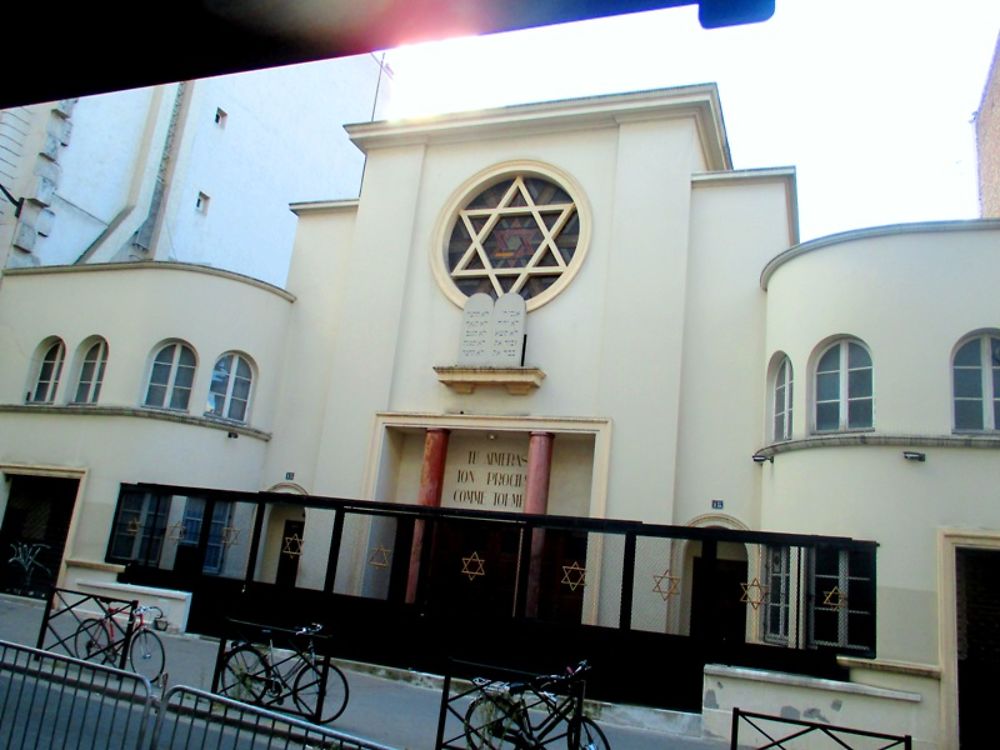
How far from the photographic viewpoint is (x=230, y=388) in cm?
1920

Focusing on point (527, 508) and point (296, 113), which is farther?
point (296, 113)

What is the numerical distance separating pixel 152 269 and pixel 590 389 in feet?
32.9

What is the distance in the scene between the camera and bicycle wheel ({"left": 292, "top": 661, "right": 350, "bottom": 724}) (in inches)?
372

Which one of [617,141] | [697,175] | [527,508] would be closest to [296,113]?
[617,141]

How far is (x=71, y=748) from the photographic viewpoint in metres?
7.53

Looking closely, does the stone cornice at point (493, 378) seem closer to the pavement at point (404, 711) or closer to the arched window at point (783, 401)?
the arched window at point (783, 401)

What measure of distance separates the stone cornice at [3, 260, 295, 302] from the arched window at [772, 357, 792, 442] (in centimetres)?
1109

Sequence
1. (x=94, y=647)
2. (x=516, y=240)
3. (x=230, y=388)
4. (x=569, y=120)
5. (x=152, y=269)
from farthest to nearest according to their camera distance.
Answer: (x=230, y=388)
(x=152, y=269)
(x=516, y=240)
(x=569, y=120)
(x=94, y=647)

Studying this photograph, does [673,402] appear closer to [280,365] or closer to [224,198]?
[280,365]

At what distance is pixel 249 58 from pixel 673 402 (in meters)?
13.3

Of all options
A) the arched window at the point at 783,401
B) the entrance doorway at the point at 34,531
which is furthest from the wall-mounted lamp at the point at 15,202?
the arched window at the point at 783,401

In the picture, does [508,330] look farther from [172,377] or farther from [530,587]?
[172,377]

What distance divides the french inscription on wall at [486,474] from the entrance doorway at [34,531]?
812 centimetres

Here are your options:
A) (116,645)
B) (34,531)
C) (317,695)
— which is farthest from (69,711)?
(34,531)
